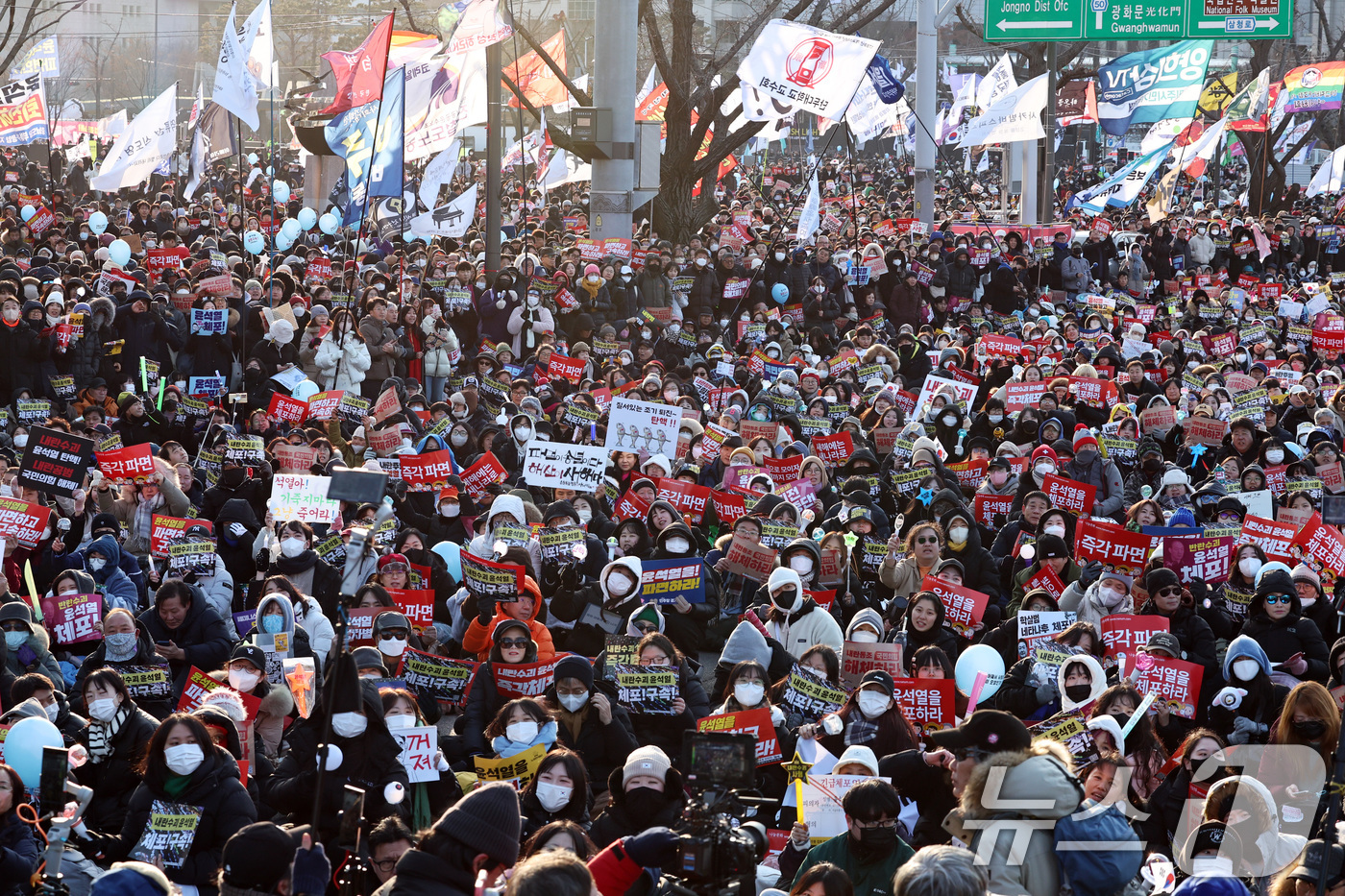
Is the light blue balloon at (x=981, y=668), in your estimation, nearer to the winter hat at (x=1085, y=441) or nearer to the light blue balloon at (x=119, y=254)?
the winter hat at (x=1085, y=441)

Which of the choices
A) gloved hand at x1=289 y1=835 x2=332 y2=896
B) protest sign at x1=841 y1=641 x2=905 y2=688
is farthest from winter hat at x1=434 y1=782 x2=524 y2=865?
protest sign at x1=841 y1=641 x2=905 y2=688

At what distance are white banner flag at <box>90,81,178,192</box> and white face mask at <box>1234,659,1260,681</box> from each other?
49.8 feet

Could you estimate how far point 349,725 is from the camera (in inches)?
242

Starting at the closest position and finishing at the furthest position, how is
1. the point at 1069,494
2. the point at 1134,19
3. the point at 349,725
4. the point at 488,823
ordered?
the point at 488,823 < the point at 349,725 < the point at 1069,494 < the point at 1134,19

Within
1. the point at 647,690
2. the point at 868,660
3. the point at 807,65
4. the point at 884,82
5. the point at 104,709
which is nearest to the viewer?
the point at 104,709

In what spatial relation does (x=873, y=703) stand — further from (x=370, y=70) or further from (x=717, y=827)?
(x=370, y=70)

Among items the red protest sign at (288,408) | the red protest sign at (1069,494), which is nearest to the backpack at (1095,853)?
the red protest sign at (1069,494)

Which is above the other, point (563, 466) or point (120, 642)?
point (563, 466)

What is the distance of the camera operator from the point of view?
489cm

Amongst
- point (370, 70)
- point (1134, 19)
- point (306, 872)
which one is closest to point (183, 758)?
point (306, 872)

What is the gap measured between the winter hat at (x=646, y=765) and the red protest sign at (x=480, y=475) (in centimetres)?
→ 547

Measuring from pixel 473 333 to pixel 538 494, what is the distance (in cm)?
586

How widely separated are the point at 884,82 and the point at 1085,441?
11.6 m

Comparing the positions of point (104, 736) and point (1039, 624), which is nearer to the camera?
point (104, 736)
